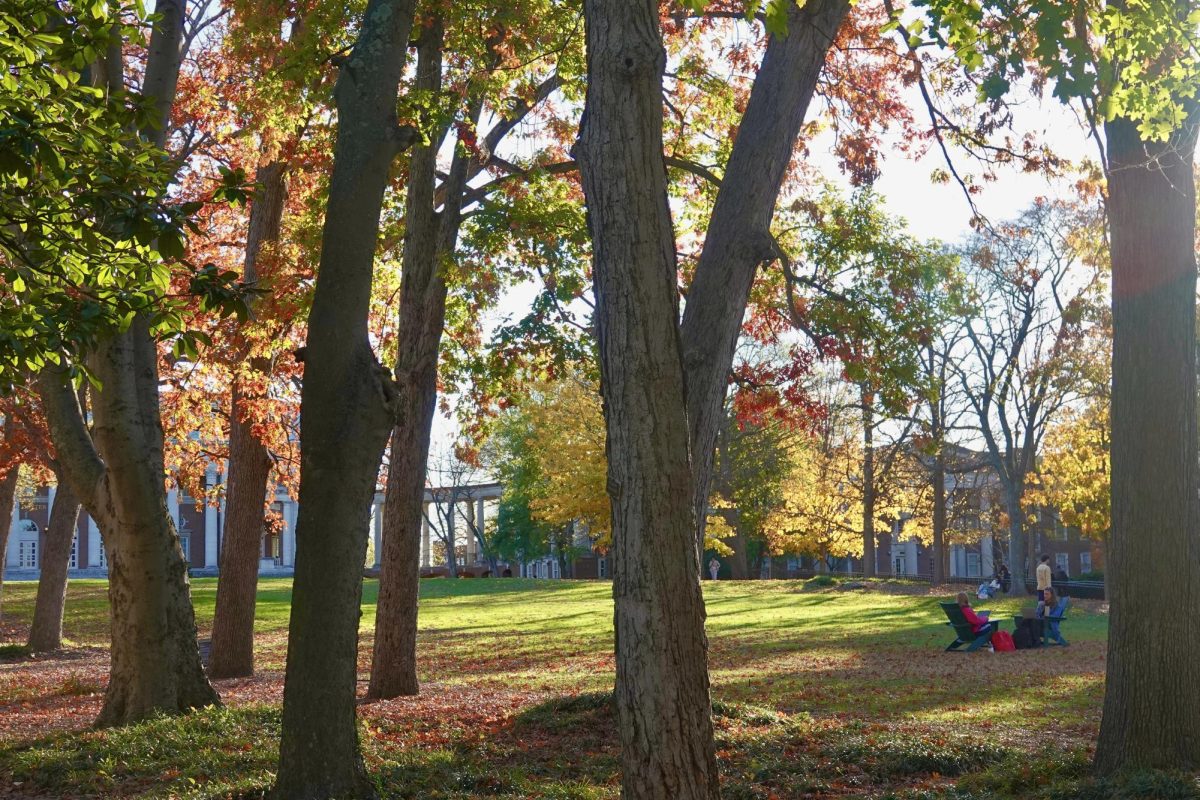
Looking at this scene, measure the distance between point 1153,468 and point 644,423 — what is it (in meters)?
4.45

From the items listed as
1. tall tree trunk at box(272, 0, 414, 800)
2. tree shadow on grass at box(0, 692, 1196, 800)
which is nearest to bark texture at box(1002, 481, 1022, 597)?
tree shadow on grass at box(0, 692, 1196, 800)

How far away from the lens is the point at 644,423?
5.59 metres

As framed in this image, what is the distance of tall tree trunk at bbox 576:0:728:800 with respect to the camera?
5516 millimetres

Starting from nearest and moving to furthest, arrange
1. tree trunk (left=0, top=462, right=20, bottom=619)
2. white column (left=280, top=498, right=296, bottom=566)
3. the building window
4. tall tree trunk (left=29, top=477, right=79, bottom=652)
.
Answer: tall tree trunk (left=29, top=477, right=79, bottom=652) → tree trunk (left=0, top=462, right=20, bottom=619) → the building window → white column (left=280, top=498, right=296, bottom=566)

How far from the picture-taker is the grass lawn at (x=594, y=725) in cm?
809

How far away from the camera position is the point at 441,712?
38.2ft

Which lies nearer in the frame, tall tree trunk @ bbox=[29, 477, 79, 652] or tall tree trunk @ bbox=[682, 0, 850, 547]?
tall tree trunk @ bbox=[682, 0, 850, 547]

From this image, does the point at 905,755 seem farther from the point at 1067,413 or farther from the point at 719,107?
the point at 1067,413

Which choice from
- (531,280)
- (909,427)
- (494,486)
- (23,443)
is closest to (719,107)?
(531,280)

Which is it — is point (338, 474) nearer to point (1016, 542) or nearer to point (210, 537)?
point (1016, 542)

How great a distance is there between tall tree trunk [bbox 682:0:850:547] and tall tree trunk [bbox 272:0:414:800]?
309cm

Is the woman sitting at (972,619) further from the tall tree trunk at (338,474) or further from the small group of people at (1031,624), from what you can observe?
the tall tree trunk at (338,474)

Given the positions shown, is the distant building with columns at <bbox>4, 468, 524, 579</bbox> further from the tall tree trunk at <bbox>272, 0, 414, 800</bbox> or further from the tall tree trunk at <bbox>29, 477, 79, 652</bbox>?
the tall tree trunk at <bbox>272, 0, 414, 800</bbox>

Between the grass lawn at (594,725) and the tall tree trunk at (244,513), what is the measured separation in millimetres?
624
